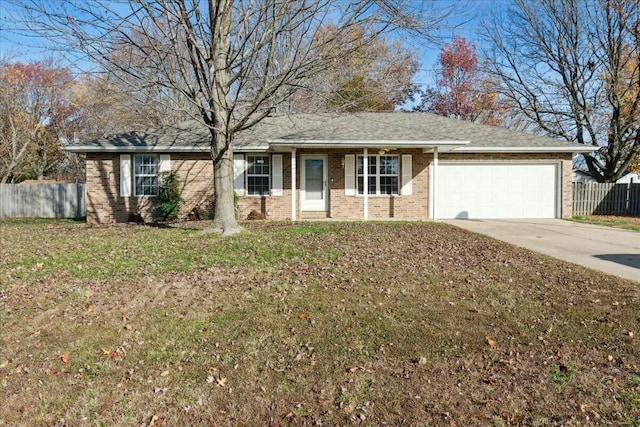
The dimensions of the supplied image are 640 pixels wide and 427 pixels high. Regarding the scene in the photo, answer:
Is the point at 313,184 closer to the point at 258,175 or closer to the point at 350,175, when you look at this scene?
the point at 350,175

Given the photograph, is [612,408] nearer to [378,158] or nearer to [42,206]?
[378,158]

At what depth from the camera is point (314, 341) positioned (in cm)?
404

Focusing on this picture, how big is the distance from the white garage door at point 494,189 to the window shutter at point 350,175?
3.01m

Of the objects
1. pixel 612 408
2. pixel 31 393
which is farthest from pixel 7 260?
pixel 612 408

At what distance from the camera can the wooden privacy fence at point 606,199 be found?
59.1 feet

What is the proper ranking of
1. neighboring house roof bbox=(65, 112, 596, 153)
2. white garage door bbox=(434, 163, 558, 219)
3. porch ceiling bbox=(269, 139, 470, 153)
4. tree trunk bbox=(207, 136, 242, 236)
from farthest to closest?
white garage door bbox=(434, 163, 558, 219)
neighboring house roof bbox=(65, 112, 596, 153)
porch ceiling bbox=(269, 139, 470, 153)
tree trunk bbox=(207, 136, 242, 236)

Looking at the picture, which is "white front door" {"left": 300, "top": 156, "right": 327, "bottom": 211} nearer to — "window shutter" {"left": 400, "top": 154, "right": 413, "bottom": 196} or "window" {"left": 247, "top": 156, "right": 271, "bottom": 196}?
"window" {"left": 247, "top": 156, "right": 271, "bottom": 196}

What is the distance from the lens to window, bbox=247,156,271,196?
586 inches

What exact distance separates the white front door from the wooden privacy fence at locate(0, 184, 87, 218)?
A: 11990 millimetres

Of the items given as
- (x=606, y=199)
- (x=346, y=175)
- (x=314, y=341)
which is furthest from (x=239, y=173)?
(x=606, y=199)

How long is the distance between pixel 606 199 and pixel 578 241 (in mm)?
10514

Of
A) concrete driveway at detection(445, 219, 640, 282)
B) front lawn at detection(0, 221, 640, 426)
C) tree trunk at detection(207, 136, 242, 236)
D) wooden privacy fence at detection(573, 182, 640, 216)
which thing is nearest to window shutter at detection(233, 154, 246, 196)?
tree trunk at detection(207, 136, 242, 236)

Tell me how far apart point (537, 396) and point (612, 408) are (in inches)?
17.7

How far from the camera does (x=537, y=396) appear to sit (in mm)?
3041
